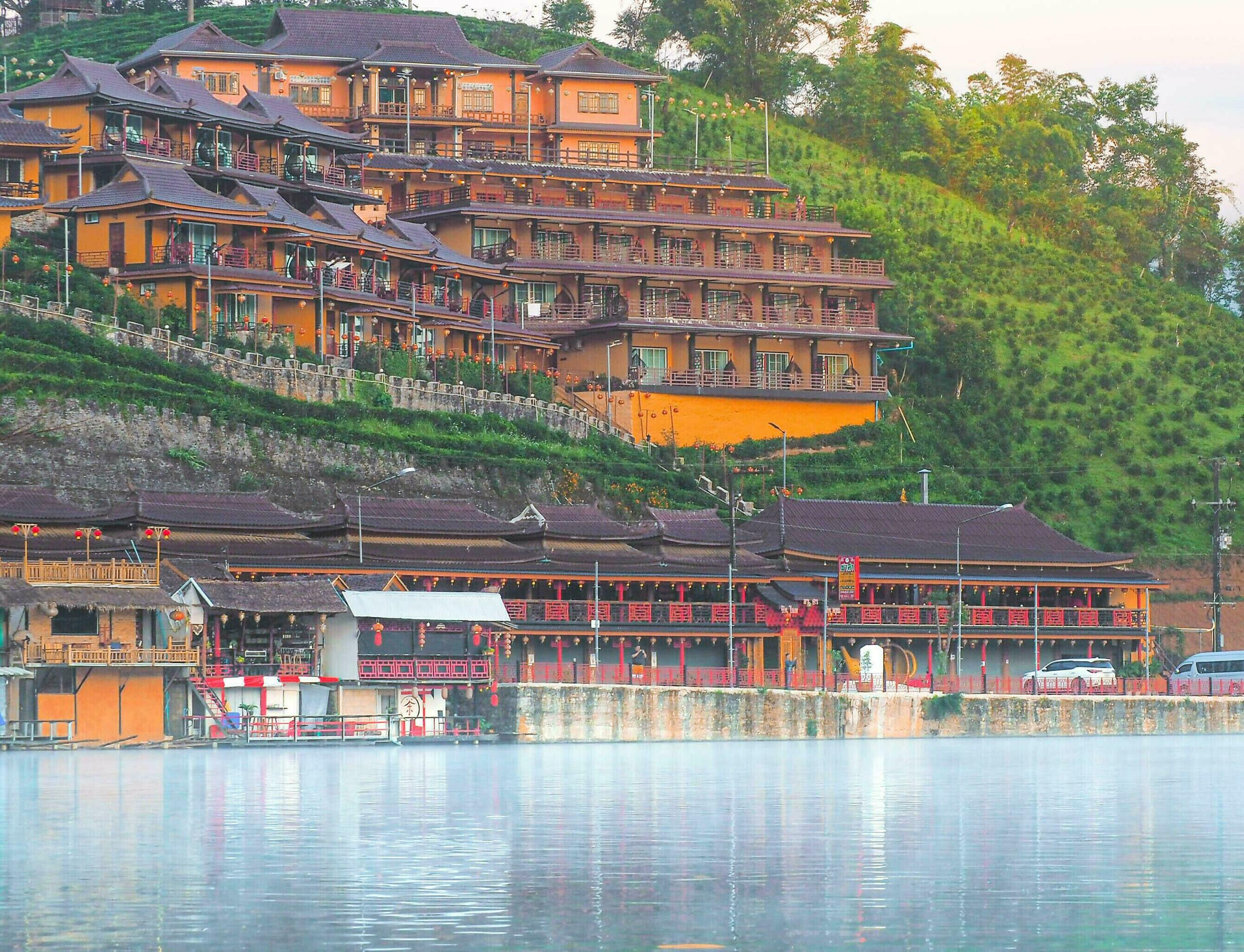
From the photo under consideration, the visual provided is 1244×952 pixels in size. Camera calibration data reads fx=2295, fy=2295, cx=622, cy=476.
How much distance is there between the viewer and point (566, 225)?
12250 cm

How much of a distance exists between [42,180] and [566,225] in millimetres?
28770

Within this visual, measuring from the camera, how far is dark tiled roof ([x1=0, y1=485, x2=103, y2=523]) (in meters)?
80.5

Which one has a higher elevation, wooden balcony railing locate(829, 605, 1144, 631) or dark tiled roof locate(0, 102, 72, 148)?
dark tiled roof locate(0, 102, 72, 148)

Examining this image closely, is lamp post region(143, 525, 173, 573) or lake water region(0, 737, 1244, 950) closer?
lake water region(0, 737, 1244, 950)

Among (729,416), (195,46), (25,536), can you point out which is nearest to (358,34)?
(195,46)

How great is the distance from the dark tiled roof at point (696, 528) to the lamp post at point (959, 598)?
8574 millimetres

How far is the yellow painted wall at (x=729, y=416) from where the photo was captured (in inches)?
4515

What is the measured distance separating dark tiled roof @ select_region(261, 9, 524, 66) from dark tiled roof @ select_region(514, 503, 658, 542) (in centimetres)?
4701

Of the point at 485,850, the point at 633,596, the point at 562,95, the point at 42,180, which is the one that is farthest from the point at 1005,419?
the point at 485,850

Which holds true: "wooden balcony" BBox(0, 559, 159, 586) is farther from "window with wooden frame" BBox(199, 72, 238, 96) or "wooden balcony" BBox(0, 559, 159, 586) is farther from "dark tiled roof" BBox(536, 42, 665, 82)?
"dark tiled roof" BBox(536, 42, 665, 82)

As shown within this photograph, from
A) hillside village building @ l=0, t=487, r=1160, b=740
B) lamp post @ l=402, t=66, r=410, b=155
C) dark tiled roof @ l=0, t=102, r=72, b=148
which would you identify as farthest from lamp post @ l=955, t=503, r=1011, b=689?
dark tiled roof @ l=0, t=102, r=72, b=148

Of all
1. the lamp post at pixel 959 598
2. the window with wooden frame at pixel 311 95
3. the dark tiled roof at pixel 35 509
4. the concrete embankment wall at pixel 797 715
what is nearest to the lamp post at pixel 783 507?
the lamp post at pixel 959 598

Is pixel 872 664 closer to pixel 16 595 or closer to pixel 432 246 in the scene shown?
pixel 16 595

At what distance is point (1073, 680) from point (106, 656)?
39737mm
